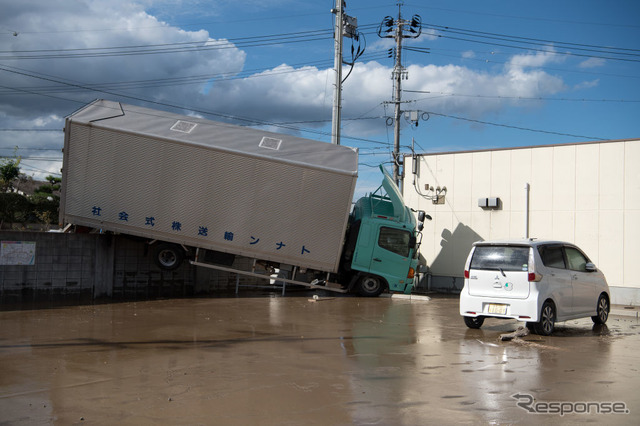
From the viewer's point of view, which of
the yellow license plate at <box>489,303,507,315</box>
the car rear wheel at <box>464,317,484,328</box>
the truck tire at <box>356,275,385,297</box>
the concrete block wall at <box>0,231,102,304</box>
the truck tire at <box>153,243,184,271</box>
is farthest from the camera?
the truck tire at <box>356,275,385,297</box>

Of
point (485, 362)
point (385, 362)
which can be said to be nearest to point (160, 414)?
point (385, 362)

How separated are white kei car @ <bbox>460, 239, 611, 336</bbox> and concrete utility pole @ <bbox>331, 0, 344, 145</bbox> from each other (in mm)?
9835

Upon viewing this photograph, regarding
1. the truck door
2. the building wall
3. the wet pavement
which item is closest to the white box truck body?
the truck door

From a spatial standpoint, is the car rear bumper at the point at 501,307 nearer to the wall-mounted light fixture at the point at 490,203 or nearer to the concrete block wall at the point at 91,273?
the concrete block wall at the point at 91,273

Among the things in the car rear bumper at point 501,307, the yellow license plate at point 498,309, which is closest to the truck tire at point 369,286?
the car rear bumper at point 501,307

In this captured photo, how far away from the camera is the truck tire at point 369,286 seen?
1695cm

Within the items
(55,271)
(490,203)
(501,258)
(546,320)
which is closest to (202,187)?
(55,271)

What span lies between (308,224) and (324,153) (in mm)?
2007

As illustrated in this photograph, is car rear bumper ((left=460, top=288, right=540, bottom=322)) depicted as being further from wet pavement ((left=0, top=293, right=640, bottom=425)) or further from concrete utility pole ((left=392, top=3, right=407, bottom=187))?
concrete utility pole ((left=392, top=3, right=407, bottom=187))

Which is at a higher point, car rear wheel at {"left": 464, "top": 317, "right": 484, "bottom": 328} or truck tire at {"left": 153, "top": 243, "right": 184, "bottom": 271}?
truck tire at {"left": 153, "top": 243, "right": 184, "bottom": 271}

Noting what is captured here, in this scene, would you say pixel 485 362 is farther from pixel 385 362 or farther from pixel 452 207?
pixel 452 207

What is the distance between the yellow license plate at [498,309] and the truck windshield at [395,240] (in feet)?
22.1

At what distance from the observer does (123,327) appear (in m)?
10.4

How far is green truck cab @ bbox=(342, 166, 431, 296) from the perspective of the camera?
54.3 feet
